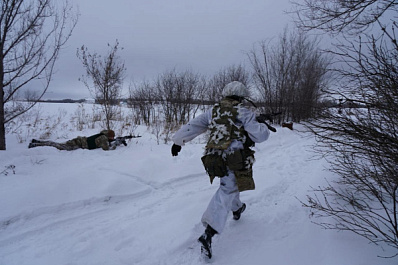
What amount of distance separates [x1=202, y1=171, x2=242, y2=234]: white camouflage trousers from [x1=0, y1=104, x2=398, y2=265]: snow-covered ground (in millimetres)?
319

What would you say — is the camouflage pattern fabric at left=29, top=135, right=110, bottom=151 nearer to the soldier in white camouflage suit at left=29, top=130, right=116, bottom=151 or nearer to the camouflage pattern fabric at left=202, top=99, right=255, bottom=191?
the soldier in white camouflage suit at left=29, top=130, right=116, bottom=151

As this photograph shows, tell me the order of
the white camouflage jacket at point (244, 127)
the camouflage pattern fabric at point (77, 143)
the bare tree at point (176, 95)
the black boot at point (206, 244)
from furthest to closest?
1. the bare tree at point (176, 95)
2. the camouflage pattern fabric at point (77, 143)
3. the white camouflage jacket at point (244, 127)
4. the black boot at point (206, 244)

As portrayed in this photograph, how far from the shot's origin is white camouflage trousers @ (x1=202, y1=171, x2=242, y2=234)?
1.92 m

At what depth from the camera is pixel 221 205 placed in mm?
1998

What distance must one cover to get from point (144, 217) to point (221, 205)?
3.98 feet

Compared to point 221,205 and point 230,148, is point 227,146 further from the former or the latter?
point 221,205

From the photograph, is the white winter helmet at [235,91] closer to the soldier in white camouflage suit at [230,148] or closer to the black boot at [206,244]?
the soldier in white camouflage suit at [230,148]

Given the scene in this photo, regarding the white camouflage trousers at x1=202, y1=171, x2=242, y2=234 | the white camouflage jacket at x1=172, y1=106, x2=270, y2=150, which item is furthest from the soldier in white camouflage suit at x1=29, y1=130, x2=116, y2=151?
the white camouflage trousers at x1=202, y1=171, x2=242, y2=234

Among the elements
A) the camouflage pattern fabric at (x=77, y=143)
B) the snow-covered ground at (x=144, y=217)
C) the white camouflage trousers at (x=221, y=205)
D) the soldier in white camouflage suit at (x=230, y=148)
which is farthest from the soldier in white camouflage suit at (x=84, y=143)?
the white camouflage trousers at (x=221, y=205)

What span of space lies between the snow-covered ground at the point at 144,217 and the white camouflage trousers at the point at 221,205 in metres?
0.32

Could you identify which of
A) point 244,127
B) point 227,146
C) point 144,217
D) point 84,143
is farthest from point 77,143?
point 244,127

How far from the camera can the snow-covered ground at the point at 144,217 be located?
1.91 m

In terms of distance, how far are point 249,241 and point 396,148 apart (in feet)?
4.98

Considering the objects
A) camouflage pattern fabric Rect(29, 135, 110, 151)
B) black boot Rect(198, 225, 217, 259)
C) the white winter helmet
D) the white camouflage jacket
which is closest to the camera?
black boot Rect(198, 225, 217, 259)
